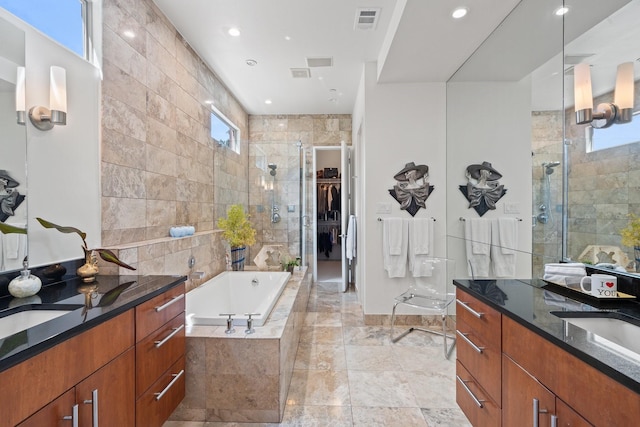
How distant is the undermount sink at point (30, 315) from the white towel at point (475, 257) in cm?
286

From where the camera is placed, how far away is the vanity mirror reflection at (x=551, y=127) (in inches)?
51.6

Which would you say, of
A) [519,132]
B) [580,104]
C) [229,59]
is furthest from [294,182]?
[580,104]

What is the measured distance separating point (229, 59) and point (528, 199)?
313 cm

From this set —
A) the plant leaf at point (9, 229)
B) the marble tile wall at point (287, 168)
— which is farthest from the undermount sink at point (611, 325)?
the marble tile wall at point (287, 168)

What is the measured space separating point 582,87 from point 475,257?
167cm

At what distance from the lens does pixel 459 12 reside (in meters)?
2.02

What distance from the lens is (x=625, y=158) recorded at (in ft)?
4.12

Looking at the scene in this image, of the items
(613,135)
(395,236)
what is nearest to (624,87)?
(613,135)

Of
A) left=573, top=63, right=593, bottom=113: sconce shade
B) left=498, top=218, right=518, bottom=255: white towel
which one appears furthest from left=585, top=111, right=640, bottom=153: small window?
left=498, top=218, right=518, bottom=255: white towel

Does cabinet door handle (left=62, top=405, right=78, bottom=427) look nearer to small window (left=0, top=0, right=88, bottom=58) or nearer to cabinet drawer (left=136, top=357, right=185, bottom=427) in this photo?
cabinet drawer (left=136, top=357, right=185, bottom=427)

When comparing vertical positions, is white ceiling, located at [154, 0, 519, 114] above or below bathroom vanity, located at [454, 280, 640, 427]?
above

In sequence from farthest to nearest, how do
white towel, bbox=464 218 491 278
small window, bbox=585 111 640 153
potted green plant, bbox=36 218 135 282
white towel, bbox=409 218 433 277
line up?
white towel, bbox=409 218 433 277, white towel, bbox=464 218 491 278, potted green plant, bbox=36 218 135 282, small window, bbox=585 111 640 153

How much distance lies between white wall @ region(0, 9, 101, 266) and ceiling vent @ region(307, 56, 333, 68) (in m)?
2.06

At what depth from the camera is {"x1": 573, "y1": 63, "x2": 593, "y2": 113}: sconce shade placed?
4.74 feet
